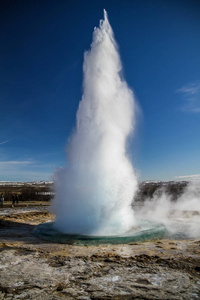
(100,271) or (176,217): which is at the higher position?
(176,217)

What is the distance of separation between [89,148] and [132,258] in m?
5.10

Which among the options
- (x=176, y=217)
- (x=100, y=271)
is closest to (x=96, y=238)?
(x=100, y=271)

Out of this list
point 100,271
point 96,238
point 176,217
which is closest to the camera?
point 100,271

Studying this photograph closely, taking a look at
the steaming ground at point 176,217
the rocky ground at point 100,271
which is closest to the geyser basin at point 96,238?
the rocky ground at point 100,271

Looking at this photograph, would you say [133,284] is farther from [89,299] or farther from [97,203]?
[97,203]

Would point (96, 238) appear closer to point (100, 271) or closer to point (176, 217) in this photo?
point (100, 271)

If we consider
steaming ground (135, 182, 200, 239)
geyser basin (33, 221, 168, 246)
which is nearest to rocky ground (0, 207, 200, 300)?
geyser basin (33, 221, 168, 246)

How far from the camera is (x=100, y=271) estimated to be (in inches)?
154

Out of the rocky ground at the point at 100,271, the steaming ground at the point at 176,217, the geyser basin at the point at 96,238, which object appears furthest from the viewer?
the steaming ground at the point at 176,217

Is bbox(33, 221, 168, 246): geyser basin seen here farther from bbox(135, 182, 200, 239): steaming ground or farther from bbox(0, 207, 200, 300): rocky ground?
bbox(135, 182, 200, 239): steaming ground

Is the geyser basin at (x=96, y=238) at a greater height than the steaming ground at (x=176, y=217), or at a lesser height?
lesser

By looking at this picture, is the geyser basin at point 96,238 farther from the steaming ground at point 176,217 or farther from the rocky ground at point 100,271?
the steaming ground at point 176,217

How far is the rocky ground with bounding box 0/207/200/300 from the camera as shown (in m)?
3.05

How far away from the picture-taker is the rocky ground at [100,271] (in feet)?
10.0
